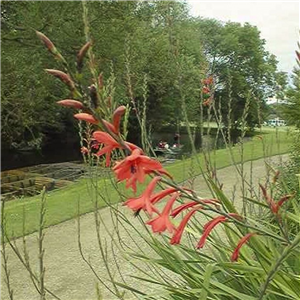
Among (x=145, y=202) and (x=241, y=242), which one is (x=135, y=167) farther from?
(x=241, y=242)

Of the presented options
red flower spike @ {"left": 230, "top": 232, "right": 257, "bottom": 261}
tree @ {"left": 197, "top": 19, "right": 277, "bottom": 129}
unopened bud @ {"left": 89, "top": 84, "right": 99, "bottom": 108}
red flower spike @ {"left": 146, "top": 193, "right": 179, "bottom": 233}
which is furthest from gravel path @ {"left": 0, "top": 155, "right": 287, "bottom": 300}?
tree @ {"left": 197, "top": 19, "right": 277, "bottom": 129}

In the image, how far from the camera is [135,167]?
885mm

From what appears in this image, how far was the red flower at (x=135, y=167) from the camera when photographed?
2.86 feet

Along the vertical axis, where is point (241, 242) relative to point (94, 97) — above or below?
below

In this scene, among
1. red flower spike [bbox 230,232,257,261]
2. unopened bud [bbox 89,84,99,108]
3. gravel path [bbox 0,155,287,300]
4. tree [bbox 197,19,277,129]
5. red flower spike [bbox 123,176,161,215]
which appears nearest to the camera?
unopened bud [bbox 89,84,99,108]

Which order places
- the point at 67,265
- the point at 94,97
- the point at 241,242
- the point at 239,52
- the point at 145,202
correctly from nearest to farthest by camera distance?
the point at 94,97, the point at 145,202, the point at 241,242, the point at 67,265, the point at 239,52

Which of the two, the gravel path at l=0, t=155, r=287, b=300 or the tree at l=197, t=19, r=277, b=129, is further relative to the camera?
the tree at l=197, t=19, r=277, b=129

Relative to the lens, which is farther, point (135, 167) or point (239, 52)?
point (239, 52)

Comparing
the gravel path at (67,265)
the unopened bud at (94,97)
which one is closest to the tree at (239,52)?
the gravel path at (67,265)

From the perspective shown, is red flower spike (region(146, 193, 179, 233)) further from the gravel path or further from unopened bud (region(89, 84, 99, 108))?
the gravel path

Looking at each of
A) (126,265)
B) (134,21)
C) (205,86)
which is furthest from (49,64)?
(205,86)

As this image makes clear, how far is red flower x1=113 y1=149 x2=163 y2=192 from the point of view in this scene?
0.87 metres

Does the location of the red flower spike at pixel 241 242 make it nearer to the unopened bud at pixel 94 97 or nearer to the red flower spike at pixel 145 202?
the red flower spike at pixel 145 202

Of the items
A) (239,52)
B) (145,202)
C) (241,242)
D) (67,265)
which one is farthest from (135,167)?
(239,52)
